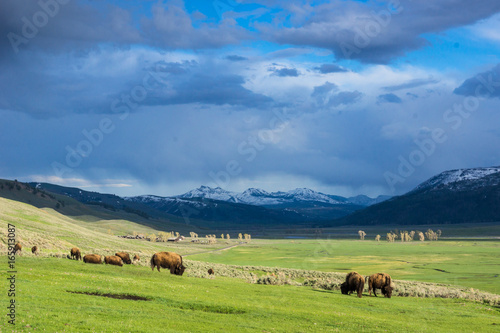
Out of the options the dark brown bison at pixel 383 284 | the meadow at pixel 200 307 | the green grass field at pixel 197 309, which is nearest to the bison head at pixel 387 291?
the dark brown bison at pixel 383 284

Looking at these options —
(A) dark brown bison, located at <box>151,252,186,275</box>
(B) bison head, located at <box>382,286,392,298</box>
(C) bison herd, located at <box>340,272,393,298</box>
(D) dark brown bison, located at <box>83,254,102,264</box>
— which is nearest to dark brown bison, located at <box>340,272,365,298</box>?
(C) bison herd, located at <box>340,272,393,298</box>

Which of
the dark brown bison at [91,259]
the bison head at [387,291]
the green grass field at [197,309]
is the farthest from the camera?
the dark brown bison at [91,259]

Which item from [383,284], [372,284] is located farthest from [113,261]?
[383,284]

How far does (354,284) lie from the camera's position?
4069 cm

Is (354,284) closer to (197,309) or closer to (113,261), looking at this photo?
(197,309)

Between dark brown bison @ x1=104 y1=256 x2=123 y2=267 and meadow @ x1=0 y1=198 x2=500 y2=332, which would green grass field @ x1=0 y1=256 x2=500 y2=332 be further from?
dark brown bison @ x1=104 y1=256 x2=123 y2=267

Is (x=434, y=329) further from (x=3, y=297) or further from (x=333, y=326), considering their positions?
(x=3, y=297)

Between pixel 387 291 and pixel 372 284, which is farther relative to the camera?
pixel 372 284

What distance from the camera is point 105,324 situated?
19.9 meters

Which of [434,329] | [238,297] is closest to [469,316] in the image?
[434,329]

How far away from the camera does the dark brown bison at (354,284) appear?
39.9 metres

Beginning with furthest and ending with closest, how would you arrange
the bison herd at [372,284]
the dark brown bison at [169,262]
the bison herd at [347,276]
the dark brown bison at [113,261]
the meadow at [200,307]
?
the dark brown bison at [113,261]
the dark brown bison at [169,262]
the bison herd at [372,284]
the bison herd at [347,276]
the meadow at [200,307]

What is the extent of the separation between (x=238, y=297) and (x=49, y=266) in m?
17.3

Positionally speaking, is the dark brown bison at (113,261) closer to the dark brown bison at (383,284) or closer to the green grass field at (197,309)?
the green grass field at (197,309)
